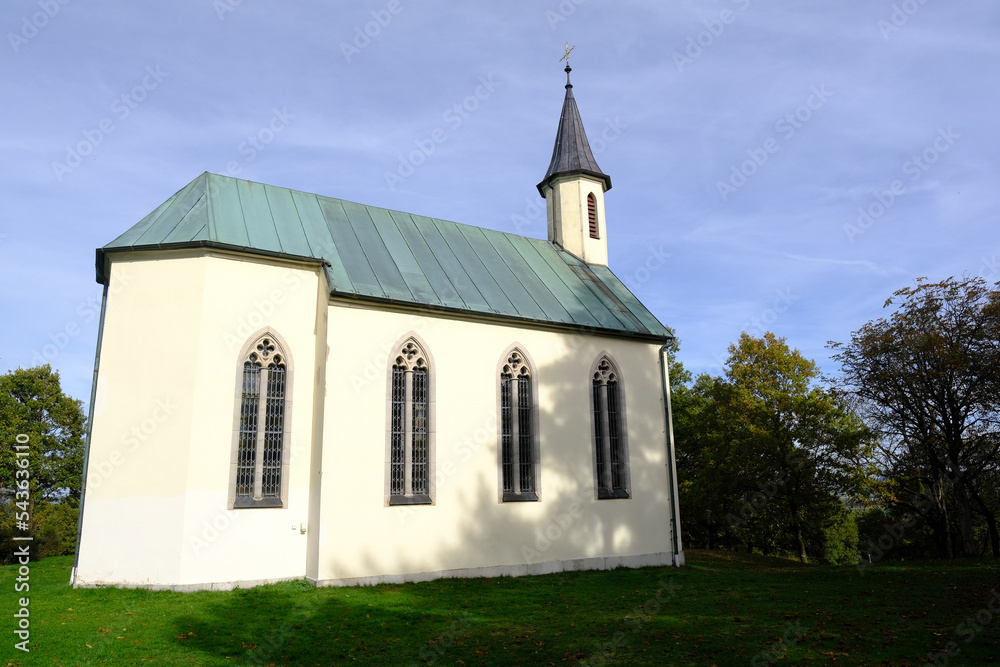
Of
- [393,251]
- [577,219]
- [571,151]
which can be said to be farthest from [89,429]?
[571,151]

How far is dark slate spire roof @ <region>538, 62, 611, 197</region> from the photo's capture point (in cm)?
2388

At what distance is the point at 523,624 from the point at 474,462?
5502mm

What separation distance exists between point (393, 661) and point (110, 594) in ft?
22.6

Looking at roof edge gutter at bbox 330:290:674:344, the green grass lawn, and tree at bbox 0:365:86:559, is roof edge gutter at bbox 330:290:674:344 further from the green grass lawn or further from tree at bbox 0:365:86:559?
tree at bbox 0:365:86:559

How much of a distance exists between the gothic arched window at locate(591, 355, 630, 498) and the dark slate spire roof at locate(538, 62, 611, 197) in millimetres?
8688

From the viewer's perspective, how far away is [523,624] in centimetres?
1056

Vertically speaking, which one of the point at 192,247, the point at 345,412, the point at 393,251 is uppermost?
the point at 393,251

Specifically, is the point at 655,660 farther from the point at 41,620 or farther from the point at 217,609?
the point at 41,620

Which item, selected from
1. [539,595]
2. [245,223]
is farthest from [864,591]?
[245,223]

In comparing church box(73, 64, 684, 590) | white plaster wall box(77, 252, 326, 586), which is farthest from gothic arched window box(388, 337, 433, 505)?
white plaster wall box(77, 252, 326, 586)

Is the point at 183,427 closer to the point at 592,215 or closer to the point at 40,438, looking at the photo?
the point at 592,215

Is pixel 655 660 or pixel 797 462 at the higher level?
pixel 797 462

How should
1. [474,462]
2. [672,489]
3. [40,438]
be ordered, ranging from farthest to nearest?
[40,438], [672,489], [474,462]

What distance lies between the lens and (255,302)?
14477 millimetres
